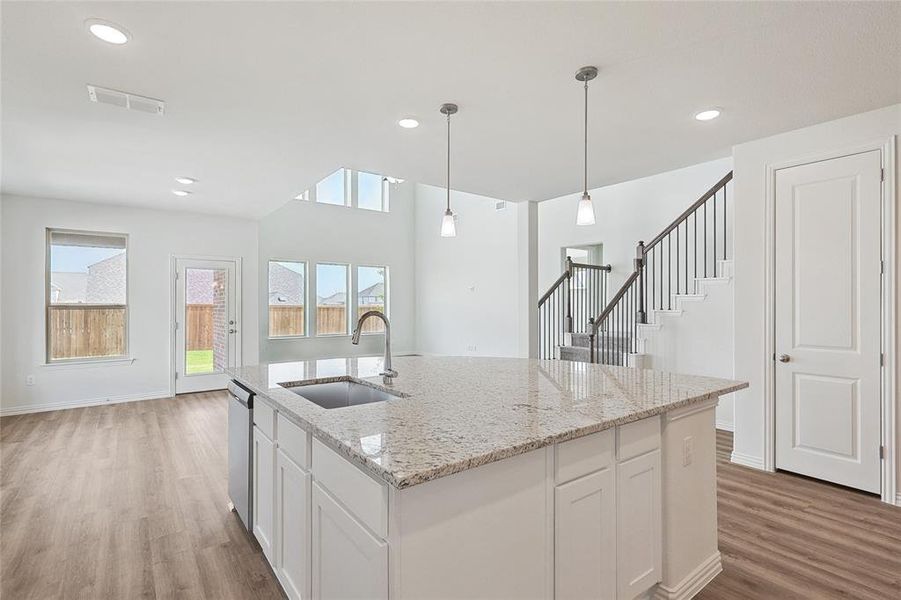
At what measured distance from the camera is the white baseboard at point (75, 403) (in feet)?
17.4

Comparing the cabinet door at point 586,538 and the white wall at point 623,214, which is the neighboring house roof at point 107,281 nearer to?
the white wall at point 623,214

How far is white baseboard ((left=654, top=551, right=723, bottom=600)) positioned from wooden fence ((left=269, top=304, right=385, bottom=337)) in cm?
714

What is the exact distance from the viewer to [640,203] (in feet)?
21.0

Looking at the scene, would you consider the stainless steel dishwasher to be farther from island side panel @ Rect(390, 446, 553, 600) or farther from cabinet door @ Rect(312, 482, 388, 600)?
island side panel @ Rect(390, 446, 553, 600)

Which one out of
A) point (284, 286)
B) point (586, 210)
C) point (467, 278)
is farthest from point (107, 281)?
point (586, 210)

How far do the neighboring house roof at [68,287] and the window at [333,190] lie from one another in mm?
4103

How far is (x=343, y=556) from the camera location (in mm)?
1439

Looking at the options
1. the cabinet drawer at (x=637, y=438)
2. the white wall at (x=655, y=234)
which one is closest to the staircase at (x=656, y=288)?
the white wall at (x=655, y=234)

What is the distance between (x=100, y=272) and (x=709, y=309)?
7276 millimetres

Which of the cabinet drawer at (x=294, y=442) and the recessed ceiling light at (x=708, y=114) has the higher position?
the recessed ceiling light at (x=708, y=114)

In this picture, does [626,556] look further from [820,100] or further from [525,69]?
[820,100]

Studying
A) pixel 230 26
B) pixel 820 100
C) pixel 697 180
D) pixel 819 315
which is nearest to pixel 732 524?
pixel 819 315

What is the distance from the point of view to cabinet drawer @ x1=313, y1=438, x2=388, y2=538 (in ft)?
4.03

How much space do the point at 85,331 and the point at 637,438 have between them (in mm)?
6688
